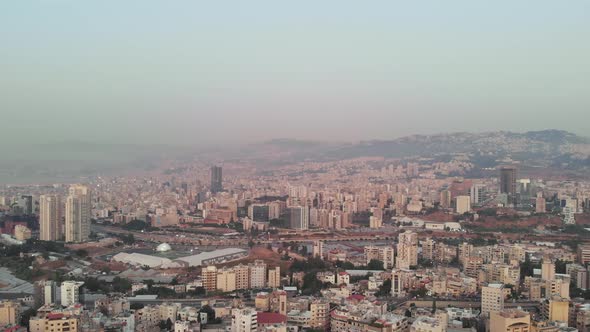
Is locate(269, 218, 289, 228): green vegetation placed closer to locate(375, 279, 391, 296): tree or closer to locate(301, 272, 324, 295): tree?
locate(301, 272, 324, 295): tree

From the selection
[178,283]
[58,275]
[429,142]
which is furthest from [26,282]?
[429,142]

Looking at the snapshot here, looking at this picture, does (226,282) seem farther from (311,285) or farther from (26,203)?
(26,203)

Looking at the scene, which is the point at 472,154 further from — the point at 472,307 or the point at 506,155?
the point at 472,307

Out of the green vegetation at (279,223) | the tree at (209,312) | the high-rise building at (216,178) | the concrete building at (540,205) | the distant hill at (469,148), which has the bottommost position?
the green vegetation at (279,223)

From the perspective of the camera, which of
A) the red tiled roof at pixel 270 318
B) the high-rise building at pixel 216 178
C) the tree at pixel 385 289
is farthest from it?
the high-rise building at pixel 216 178

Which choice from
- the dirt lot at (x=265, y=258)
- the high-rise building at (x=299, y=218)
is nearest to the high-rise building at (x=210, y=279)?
the dirt lot at (x=265, y=258)

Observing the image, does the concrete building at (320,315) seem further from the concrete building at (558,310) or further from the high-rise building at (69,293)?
the high-rise building at (69,293)

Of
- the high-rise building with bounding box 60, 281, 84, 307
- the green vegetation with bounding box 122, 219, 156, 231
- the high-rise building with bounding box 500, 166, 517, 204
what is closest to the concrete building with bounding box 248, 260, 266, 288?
the high-rise building with bounding box 60, 281, 84, 307
